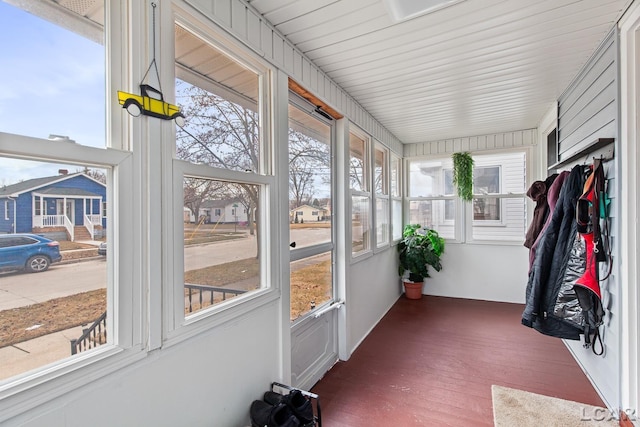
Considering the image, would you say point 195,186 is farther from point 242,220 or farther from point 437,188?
point 437,188

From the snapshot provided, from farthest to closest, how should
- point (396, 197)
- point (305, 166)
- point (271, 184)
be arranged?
point (396, 197) < point (305, 166) < point (271, 184)

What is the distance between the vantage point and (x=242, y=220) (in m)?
1.59

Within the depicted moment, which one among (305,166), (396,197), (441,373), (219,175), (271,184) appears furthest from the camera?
(396,197)

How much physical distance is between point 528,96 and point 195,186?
3.25m

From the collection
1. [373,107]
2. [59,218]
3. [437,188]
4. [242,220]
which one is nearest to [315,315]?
[242,220]

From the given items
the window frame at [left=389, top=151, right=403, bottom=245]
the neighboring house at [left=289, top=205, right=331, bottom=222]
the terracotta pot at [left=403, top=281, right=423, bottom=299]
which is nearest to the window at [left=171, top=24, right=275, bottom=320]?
the neighboring house at [left=289, top=205, right=331, bottom=222]

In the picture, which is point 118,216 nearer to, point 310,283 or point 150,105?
point 150,105

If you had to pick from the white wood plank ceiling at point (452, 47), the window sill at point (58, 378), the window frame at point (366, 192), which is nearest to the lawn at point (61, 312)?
the window sill at point (58, 378)

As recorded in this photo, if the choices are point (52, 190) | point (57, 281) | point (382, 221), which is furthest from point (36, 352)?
point (382, 221)

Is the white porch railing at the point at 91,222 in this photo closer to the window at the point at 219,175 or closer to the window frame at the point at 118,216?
the window frame at the point at 118,216

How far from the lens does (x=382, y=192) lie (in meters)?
3.86

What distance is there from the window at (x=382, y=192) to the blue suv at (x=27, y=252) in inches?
123

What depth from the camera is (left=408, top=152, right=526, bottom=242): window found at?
4.28 meters

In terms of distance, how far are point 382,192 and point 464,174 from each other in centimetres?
148
